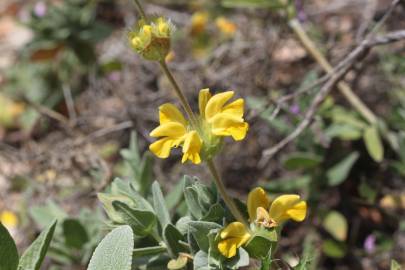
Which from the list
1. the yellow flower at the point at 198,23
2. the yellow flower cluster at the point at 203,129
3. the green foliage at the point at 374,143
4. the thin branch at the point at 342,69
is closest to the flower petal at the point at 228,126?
the yellow flower cluster at the point at 203,129

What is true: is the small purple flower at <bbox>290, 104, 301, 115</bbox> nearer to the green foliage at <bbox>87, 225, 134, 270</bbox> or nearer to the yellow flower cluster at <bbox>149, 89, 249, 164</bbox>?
the yellow flower cluster at <bbox>149, 89, 249, 164</bbox>

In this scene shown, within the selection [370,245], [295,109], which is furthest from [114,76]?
[370,245]

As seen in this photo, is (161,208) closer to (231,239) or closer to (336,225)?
(231,239)

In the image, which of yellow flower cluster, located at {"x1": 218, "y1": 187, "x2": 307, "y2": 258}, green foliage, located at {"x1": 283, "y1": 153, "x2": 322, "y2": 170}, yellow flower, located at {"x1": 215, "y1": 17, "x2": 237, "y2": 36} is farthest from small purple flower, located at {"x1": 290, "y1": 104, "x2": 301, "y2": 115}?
yellow flower cluster, located at {"x1": 218, "y1": 187, "x2": 307, "y2": 258}

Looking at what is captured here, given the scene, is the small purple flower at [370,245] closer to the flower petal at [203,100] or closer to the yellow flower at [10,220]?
the flower petal at [203,100]

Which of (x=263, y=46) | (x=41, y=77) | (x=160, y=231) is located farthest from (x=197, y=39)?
(x=160, y=231)

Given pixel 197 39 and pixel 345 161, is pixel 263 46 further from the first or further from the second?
pixel 345 161
